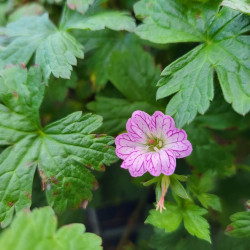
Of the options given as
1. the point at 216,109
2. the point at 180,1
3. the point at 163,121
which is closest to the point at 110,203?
the point at 216,109

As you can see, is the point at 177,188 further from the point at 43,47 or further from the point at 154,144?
the point at 43,47

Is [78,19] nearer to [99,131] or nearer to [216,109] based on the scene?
[99,131]

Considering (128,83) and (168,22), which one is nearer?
(168,22)

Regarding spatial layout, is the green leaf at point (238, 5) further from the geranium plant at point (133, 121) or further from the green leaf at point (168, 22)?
the green leaf at point (168, 22)

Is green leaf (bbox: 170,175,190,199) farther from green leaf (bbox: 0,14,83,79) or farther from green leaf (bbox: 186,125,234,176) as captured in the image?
green leaf (bbox: 0,14,83,79)

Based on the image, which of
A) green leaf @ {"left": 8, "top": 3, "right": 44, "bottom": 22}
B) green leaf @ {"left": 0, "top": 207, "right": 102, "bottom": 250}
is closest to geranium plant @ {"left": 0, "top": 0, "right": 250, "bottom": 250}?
green leaf @ {"left": 0, "top": 207, "right": 102, "bottom": 250}

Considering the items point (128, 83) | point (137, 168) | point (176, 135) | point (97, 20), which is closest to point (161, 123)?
point (176, 135)
